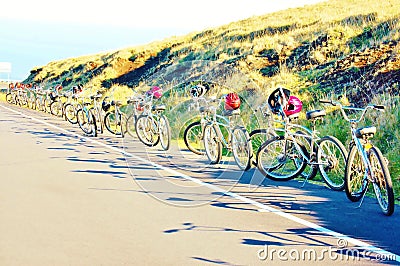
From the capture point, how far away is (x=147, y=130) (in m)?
14.3

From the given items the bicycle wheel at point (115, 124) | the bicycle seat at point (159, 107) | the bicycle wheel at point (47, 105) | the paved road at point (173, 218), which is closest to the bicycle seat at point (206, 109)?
the paved road at point (173, 218)

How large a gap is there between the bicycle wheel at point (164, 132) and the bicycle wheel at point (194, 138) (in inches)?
22.5

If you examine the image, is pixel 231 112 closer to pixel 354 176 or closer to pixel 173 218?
pixel 354 176

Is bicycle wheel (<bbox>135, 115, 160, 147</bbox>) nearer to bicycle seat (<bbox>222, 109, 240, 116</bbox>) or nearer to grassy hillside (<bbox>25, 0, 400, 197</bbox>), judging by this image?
grassy hillside (<bbox>25, 0, 400, 197</bbox>)

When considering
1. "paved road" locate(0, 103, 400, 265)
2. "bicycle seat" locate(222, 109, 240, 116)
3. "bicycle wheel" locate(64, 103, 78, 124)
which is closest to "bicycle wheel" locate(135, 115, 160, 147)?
"paved road" locate(0, 103, 400, 265)

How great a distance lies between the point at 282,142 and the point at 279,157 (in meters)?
0.26

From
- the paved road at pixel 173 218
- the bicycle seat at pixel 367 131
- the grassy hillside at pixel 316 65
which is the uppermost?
Answer: the grassy hillside at pixel 316 65

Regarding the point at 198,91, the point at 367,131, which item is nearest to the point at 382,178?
the point at 367,131

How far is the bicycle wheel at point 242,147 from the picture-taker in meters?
10.6

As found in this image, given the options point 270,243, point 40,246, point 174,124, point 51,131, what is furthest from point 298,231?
point 51,131

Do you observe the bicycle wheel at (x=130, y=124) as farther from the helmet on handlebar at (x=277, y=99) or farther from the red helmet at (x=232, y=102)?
the helmet on handlebar at (x=277, y=99)

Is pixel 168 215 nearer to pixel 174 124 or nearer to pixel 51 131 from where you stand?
pixel 174 124

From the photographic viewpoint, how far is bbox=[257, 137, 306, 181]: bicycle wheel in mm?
9820

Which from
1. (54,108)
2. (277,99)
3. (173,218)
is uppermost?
(277,99)
